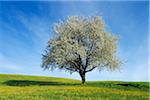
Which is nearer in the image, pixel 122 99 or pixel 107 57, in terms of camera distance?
pixel 122 99

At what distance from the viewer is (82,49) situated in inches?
2140

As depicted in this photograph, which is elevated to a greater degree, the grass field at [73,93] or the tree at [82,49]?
the tree at [82,49]

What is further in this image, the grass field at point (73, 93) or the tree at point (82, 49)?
the tree at point (82, 49)

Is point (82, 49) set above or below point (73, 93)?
above

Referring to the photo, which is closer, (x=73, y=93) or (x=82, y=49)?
(x=73, y=93)

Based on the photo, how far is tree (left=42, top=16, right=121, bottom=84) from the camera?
181ft

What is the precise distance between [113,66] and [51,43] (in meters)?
11.8

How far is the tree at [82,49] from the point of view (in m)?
55.2

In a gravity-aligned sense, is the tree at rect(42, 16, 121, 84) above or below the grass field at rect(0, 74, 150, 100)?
above

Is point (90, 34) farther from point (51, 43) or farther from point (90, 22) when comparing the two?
point (51, 43)

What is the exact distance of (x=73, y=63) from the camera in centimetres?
5569

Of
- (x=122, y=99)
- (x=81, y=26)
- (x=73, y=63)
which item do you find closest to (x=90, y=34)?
(x=81, y=26)

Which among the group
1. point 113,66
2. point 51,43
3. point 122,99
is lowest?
point 122,99

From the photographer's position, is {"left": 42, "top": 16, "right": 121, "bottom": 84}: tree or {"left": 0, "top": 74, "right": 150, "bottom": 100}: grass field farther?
{"left": 42, "top": 16, "right": 121, "bottom": 84}: tree
